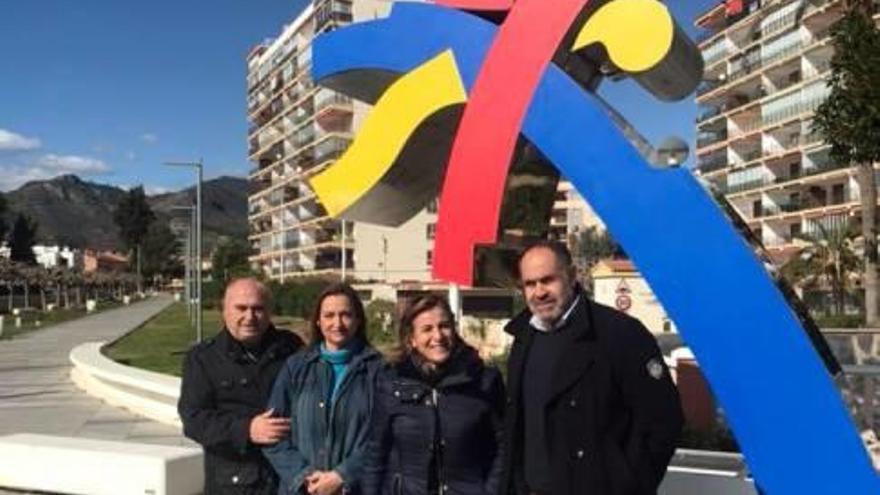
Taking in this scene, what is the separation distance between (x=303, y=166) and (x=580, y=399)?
3446 inches

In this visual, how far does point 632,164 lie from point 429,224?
7157 cm

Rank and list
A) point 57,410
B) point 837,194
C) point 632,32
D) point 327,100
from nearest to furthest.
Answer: point 632,32, point 57,410, point 837,194, point 327,100

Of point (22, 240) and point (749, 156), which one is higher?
point (749, 156)

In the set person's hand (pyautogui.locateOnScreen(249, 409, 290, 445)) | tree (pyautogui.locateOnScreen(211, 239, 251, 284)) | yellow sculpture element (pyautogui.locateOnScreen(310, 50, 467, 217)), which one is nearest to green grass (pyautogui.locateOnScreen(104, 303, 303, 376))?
yellow sculpture element (pyautogui.locateOnScreen(310, 50, 467, 217))

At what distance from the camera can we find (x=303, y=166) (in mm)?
89812

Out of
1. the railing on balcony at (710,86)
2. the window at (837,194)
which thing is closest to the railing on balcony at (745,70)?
the railing on balcony at (710,86)

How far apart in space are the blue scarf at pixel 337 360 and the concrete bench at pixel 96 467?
12.9 ft

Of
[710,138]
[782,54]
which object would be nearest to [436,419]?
[782,54]

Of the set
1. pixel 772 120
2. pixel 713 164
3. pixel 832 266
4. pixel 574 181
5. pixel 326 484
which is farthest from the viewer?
pixel 713 164

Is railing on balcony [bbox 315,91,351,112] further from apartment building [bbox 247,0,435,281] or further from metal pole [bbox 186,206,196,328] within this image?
metal pole [bbox 186,206,196,328]

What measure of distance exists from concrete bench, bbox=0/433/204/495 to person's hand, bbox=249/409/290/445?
3.77 metres

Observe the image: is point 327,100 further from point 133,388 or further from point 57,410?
point 133,388

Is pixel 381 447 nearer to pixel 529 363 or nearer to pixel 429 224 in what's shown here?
pixel 529 363

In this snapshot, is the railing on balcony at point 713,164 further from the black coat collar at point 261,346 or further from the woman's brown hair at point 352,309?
the woman's brown hair at point 352,309
